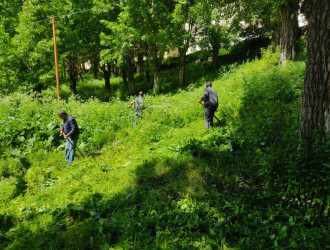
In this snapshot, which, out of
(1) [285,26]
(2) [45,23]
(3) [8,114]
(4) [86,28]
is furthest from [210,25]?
(3) [8,114]

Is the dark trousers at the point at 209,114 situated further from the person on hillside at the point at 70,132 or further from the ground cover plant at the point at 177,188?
the person on hillside at the point at 70,132

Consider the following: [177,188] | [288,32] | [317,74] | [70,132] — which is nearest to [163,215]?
[177,188]

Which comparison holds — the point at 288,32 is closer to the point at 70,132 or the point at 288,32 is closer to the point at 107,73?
the point at 70,132

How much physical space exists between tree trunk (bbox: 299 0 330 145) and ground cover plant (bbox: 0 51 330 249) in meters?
0.40

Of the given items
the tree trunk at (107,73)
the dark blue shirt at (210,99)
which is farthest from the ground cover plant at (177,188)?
the tree trunk at (107,73)

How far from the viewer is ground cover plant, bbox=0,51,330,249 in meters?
3.03

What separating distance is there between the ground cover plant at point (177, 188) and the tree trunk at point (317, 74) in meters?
0.40

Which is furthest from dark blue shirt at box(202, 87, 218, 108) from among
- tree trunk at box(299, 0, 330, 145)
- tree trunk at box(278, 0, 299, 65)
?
tree trunk at box(278, 0, 299, 65)

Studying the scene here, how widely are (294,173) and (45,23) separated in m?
21.1

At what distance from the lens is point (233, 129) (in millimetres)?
5805

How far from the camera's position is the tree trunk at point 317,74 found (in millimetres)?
3003

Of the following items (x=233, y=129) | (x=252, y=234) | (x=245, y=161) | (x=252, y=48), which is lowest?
(x=252, y=234)

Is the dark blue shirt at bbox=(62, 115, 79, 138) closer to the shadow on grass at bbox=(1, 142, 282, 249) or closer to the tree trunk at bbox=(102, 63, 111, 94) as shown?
the shadow on grass at bbox=(1, 142, 282, 249)

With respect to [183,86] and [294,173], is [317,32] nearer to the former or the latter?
[294,173]
